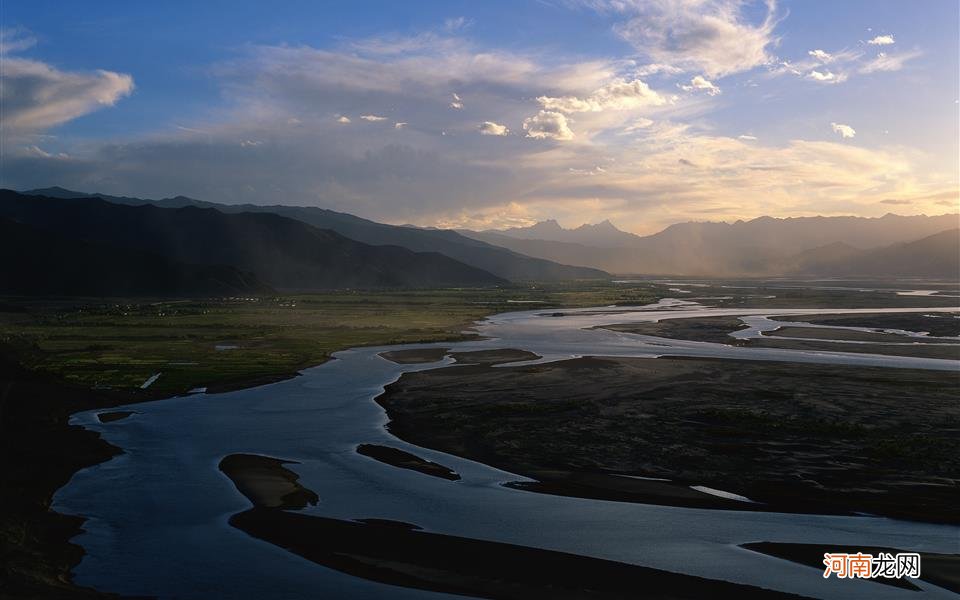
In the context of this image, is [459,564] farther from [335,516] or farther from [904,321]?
[904,321]

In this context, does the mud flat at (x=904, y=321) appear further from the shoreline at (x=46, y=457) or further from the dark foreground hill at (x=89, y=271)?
the dark foreground hill at (x=89, y=271)

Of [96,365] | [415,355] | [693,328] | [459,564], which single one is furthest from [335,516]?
[693,328]

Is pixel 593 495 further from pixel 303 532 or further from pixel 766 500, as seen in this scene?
pixel 303 532

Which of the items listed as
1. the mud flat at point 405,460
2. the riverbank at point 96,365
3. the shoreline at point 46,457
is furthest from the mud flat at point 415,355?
the mud flat at point 405,460

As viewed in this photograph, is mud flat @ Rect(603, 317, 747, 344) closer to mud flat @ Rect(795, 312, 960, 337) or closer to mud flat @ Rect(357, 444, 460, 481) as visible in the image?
mud flat @ Rect(795, 312, 960, 337)

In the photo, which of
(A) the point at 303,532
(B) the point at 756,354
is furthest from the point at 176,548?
(B) the point at 756,354

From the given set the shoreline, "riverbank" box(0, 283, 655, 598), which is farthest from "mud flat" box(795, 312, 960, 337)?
the shoreline
